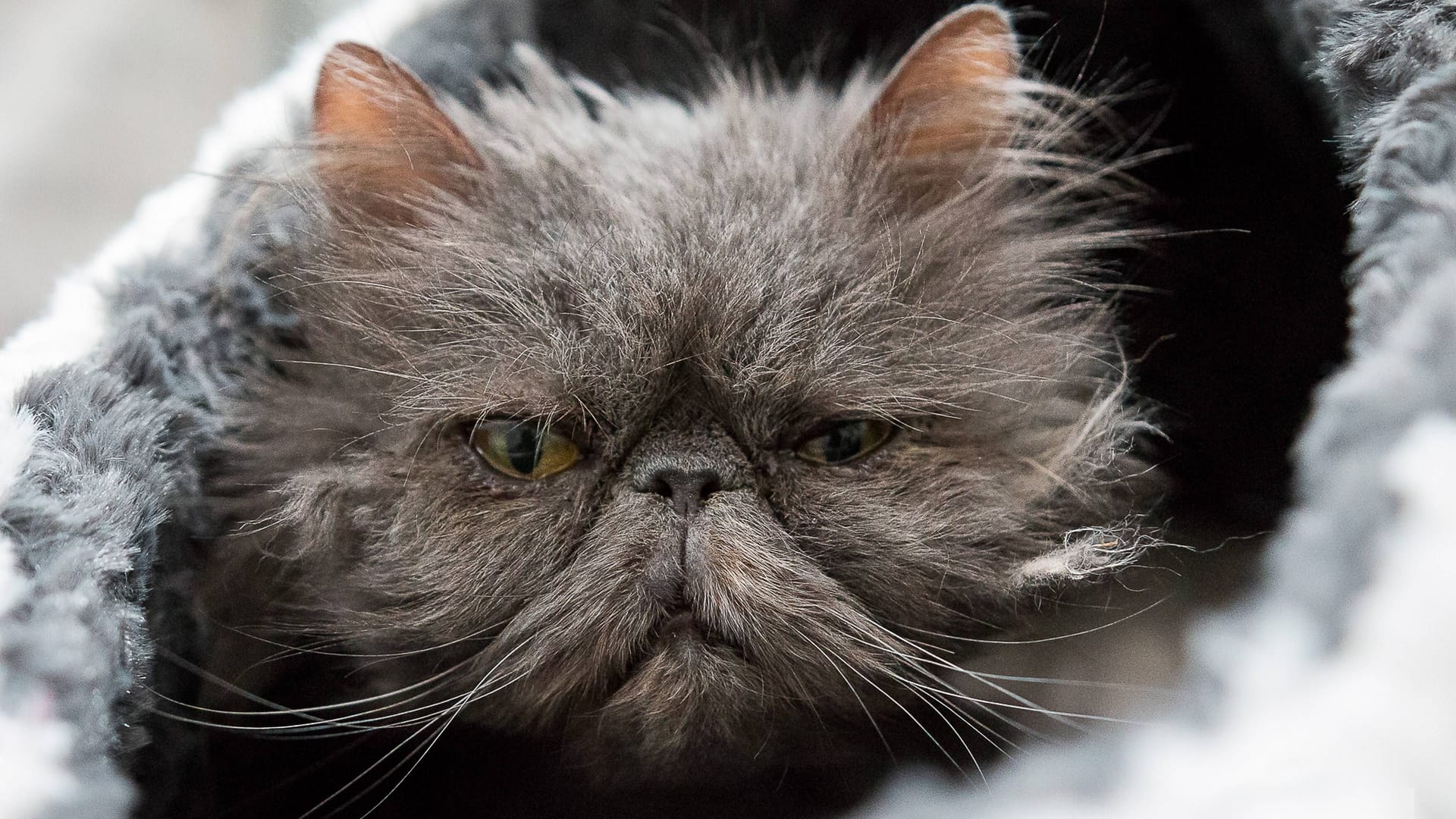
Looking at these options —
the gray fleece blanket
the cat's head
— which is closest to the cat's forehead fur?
the cat's head

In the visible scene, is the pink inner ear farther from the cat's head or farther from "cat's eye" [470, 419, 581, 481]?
"cat's eye" [470, 419, 581, 481]

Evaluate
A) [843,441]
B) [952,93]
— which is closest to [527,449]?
[843,441]

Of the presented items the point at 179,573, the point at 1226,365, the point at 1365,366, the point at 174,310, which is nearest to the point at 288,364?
the point at 174,310

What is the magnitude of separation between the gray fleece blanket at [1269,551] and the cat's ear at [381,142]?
0.38 feet

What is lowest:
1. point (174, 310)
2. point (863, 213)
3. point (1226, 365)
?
point (1226, 365)

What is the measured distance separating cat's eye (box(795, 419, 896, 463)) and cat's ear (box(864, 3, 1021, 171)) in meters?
0.30

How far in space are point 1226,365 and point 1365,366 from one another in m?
0.58

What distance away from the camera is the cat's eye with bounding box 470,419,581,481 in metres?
0.95

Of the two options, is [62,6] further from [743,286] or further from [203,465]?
[743,286]

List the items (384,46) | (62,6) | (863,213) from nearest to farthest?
(863,213) → (384,46) → (62,6)

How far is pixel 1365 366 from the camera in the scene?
2.62 ft

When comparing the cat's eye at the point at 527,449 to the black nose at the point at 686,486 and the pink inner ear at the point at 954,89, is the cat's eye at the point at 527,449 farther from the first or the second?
the pink inner ear at the point at 954,89

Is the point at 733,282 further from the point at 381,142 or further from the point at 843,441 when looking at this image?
the point at 381,142

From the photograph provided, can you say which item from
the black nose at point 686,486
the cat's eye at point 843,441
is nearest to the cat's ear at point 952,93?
the cat's eye at point 843,441
